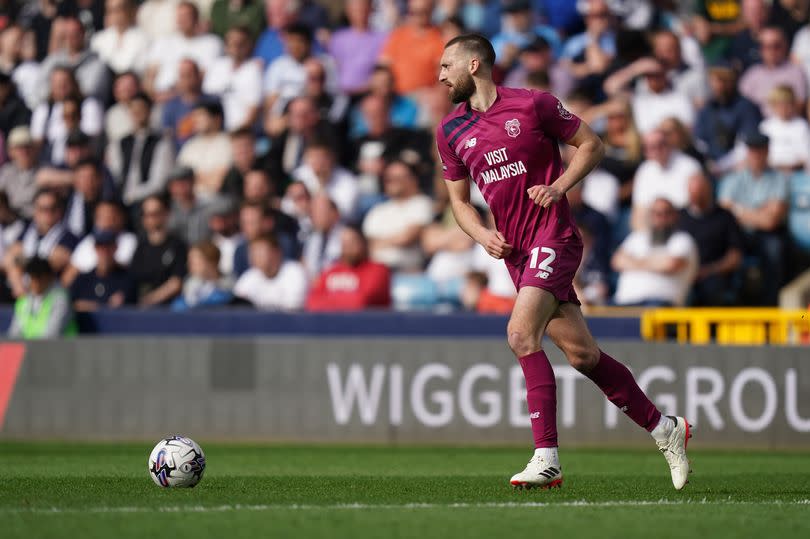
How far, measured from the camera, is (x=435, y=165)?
54.5 ft

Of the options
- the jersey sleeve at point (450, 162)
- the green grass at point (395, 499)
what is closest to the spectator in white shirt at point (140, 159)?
the green grass at point (395, 499)

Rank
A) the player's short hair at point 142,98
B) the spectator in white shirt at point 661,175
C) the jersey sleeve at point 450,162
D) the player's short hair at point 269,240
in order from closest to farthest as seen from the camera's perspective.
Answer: the jersey sleeve at point 450,162 → the spectator in white shirt at point 661,175 → the player's short hair at point 269,240 → the player's short hair at point 142,98

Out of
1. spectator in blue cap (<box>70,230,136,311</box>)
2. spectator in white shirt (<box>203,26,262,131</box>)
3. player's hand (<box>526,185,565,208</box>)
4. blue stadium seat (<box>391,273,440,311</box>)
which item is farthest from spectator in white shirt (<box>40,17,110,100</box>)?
player's hand (<box>526,185,565,208</box>)

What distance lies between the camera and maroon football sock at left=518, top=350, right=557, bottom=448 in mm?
8383

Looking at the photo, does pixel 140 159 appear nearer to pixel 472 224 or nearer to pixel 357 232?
pixel 357 232

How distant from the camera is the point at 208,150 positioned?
1788cm

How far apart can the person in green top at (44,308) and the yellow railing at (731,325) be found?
574 cm

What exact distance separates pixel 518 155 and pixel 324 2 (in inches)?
461

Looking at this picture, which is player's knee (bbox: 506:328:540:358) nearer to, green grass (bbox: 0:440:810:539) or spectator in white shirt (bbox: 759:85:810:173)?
green grass (bbox: 0:440:810:539)

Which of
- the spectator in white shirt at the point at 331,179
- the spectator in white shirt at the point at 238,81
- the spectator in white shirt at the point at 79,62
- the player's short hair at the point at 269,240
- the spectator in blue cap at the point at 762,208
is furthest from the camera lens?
the spectator in white shirt at the point at 79,62

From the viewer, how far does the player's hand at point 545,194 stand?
8.24 meters

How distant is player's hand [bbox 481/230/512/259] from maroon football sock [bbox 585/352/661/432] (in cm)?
82

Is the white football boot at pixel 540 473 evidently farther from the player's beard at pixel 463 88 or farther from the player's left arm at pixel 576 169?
the player's beard at pixel 463 88

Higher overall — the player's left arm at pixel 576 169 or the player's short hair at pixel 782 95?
the player's short hair at pixel 782 95
